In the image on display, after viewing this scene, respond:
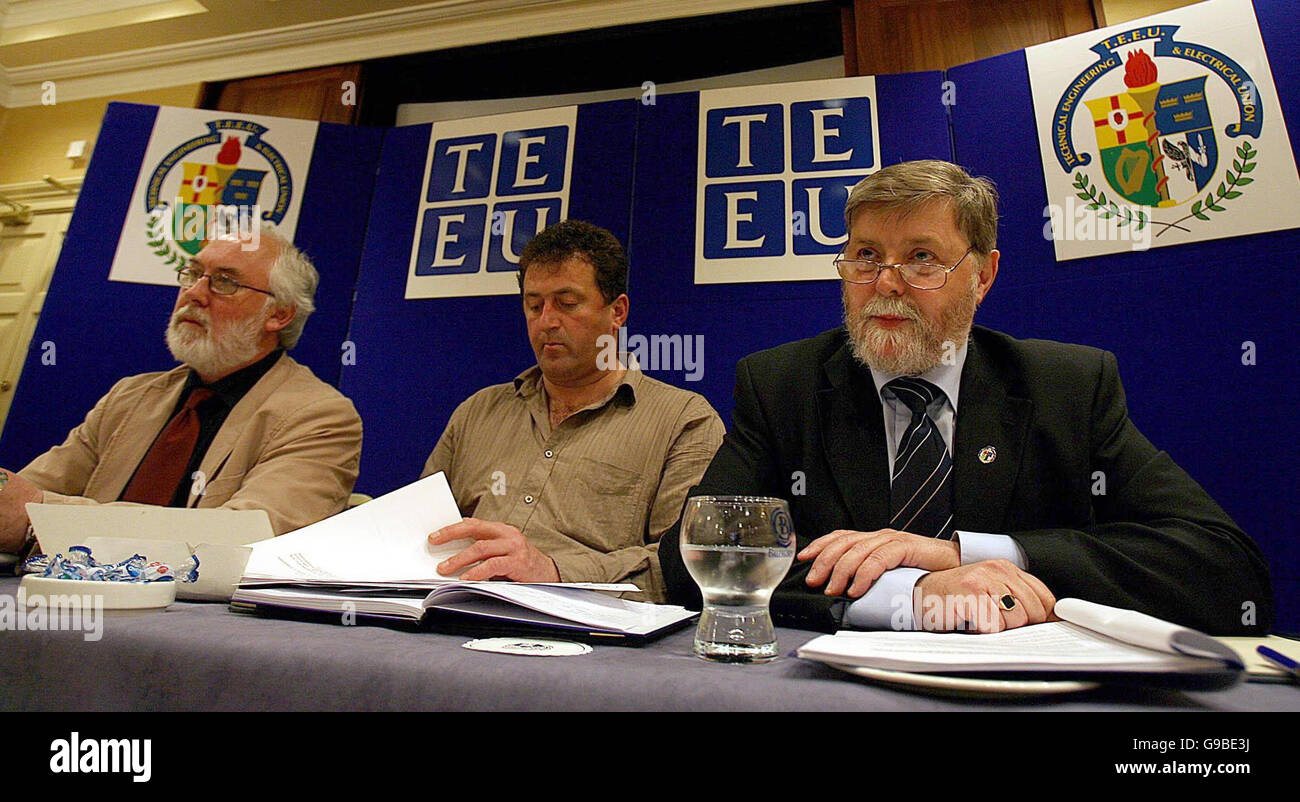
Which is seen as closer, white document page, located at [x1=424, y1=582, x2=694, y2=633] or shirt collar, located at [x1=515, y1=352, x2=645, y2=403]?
white document page, located at [x1=424, y1=582, x2=694, y2=633]

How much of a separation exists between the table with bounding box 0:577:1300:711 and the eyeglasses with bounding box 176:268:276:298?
162cm

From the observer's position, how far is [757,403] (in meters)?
1.34

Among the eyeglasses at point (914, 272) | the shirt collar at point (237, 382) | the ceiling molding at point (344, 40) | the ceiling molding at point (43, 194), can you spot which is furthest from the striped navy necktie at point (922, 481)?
the ceiling molding at point (43, 194)

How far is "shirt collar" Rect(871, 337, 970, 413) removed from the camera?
1.25m

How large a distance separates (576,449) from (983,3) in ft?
8.64

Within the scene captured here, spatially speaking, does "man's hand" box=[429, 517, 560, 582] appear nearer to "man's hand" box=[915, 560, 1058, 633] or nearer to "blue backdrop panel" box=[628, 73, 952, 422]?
"man's hand" box=[915, 560, 1058, 633]

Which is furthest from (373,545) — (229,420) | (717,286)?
(717,286)

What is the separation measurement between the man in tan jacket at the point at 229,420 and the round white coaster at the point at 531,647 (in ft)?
3.33

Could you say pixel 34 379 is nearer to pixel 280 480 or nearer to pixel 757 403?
pixel 280 480

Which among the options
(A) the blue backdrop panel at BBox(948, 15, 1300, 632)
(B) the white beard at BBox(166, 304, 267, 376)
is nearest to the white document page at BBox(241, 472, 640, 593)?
(B) the white beard at BBox(166, 304, 267, 376)

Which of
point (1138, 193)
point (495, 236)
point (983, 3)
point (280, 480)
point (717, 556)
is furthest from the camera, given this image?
point (983, 3)

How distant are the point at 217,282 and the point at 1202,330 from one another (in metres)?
2.78

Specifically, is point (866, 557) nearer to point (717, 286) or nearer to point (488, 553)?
point (488, 553)
